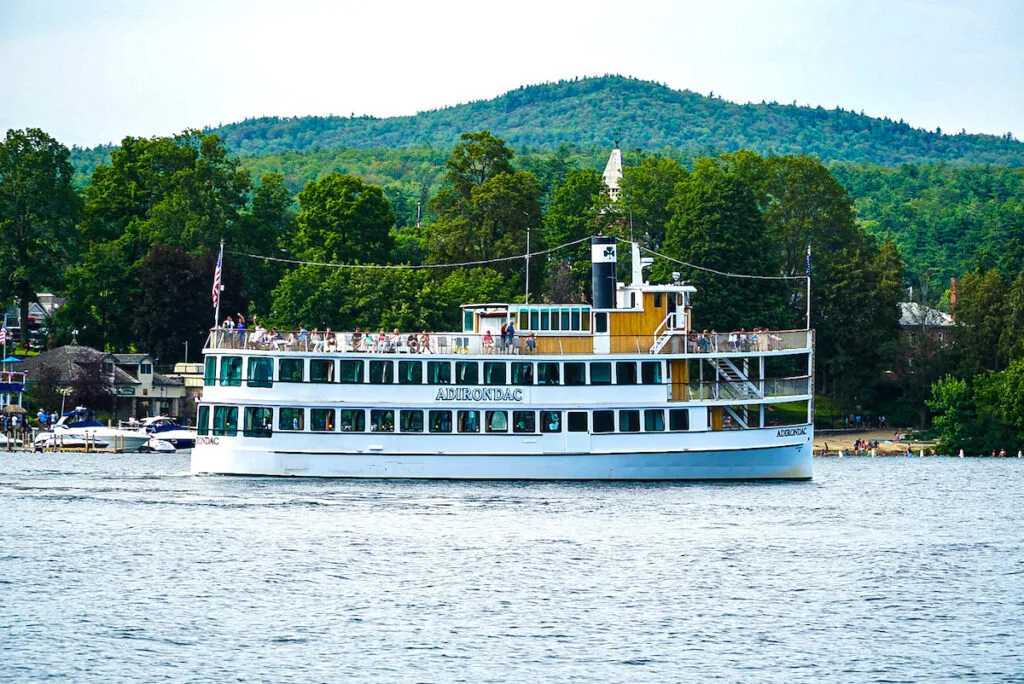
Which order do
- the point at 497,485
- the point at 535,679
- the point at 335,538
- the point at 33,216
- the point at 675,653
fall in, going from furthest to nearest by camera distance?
the point at 33,216 → the point at 497,485 → the point at 335,538 → the point at 675,653 → the point at 535,679

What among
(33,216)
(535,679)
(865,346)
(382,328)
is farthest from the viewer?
(33,216)

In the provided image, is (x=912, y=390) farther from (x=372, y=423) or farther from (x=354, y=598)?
(x=354, y=598)

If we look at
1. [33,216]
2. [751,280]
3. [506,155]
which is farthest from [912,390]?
[33,216]

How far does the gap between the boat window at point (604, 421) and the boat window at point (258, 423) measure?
39.4 ft

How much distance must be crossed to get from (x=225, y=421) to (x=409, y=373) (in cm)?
716

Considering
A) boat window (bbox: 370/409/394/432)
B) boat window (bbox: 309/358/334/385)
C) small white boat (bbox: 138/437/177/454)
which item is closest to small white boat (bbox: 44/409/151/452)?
small white boat (bbox: 138/437/177/454)

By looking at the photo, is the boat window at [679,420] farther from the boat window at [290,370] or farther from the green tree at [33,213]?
the green tree at [33,213]

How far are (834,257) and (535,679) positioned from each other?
76379 millimetres

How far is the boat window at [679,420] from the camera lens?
196 ft

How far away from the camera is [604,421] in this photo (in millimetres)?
60094

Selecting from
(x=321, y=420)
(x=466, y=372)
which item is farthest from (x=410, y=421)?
(x=321, y=420)

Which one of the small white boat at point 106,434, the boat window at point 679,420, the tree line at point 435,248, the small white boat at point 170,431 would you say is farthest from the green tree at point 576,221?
the boat window at point 679,420

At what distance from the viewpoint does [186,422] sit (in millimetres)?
102062

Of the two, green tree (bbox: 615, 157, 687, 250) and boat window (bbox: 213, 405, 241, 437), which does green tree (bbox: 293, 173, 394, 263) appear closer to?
green tree (bbox: 615, 157, 687, 250)
